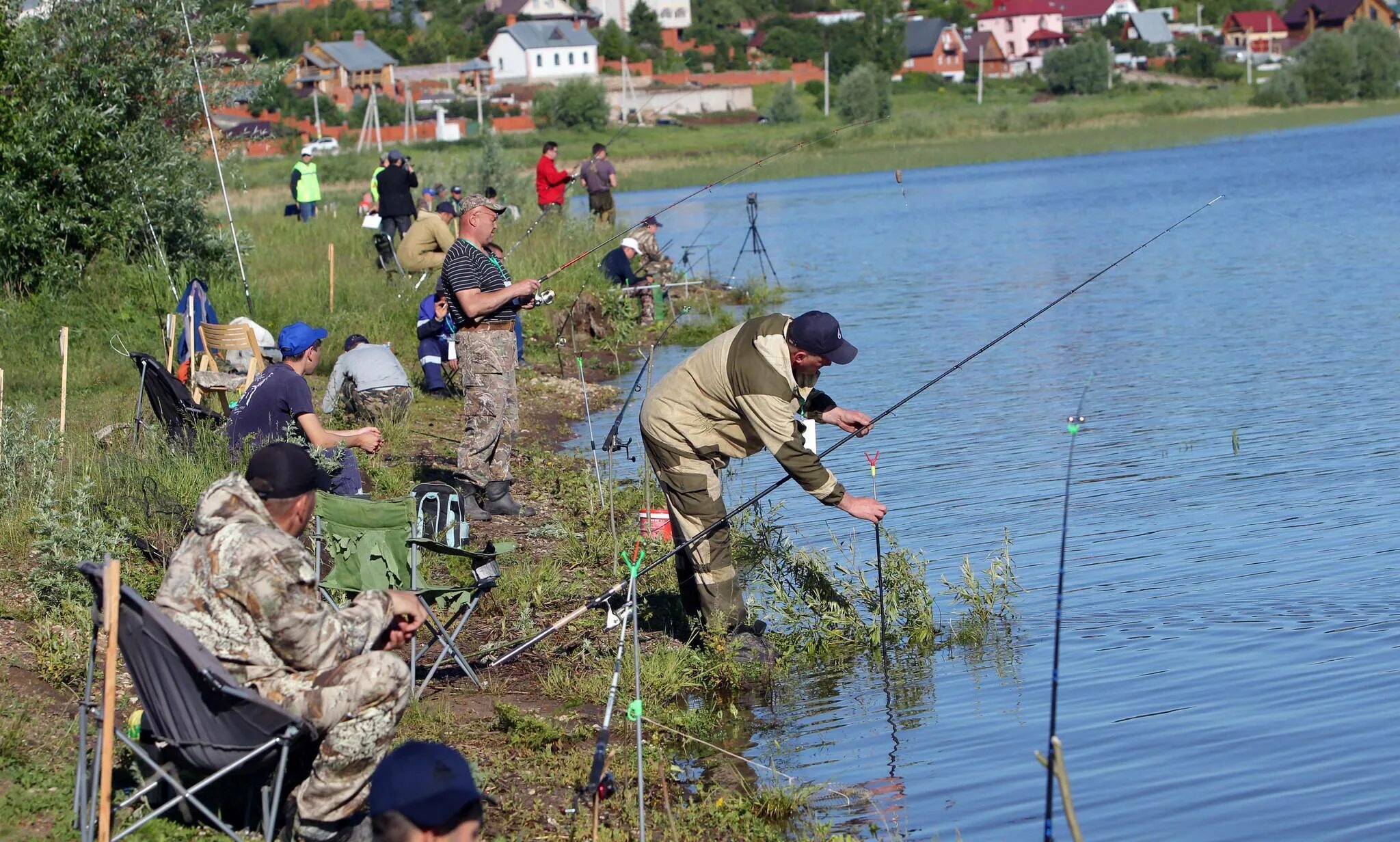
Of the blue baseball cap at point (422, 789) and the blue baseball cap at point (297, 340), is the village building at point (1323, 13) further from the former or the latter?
the blue baseball cap at point (422, 789)

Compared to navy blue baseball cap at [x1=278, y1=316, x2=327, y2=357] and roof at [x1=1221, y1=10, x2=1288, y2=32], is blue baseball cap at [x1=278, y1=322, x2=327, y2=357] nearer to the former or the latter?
navy blue baseball cap at [x1=278, y1=316, x2=327, y2=357]

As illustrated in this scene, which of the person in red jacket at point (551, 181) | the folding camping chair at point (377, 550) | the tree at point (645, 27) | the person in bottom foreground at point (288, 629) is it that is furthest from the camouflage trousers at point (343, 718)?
the tree at point (645, 27)

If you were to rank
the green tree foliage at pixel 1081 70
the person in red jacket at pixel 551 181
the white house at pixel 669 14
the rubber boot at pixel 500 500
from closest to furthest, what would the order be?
the rubber boot at pixel 500 500
the person in red jacket at pixel 551 181
the green tree foliage at pixel 1081 70
the white house at pixel 669 14

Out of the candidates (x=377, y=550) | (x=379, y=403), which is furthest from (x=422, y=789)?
(x=379, y=403)

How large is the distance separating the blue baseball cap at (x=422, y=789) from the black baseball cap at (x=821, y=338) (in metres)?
3.14

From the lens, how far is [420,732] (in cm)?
582

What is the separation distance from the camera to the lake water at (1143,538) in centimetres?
580

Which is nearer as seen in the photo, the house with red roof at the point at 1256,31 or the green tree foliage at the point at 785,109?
the green tree foliage at the point at 785,109

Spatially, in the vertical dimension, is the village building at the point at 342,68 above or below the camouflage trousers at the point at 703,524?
above

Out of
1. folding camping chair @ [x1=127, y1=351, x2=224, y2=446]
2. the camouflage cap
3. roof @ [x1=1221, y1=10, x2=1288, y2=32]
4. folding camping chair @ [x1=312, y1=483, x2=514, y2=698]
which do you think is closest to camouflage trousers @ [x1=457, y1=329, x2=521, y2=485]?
the camouflage cap

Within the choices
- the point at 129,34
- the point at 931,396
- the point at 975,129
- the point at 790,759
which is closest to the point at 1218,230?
the point at 931,396

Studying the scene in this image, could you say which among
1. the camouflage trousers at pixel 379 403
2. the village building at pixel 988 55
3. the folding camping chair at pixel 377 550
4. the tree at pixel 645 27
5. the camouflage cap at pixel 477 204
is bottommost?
the camouflage trousers at pixel 379 403

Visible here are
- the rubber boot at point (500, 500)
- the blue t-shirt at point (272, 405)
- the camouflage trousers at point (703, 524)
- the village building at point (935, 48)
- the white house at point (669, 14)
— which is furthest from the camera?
the white house at point (669, 14)

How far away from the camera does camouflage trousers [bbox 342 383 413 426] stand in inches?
421
